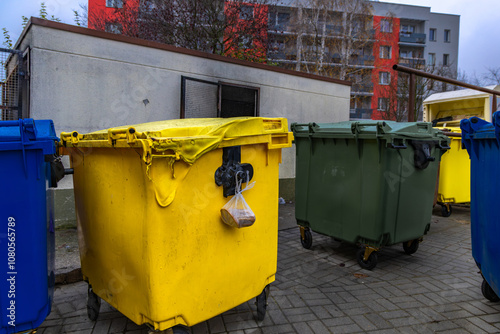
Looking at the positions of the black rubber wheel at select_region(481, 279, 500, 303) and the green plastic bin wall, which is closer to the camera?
the black rubber wheel at select_region(481, 279, 500, 303)

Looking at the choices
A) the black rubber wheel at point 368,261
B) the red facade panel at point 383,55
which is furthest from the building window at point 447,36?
the black rubber wheel at point 368,261

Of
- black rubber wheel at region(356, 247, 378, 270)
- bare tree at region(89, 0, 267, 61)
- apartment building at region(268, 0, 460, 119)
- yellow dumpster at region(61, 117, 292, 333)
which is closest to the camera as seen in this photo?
yellow dumpster at region(61, 117, 292, 333)

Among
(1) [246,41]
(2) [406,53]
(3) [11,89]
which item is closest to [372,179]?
(3) [11,89]

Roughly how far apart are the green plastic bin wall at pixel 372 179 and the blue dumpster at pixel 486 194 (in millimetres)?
629

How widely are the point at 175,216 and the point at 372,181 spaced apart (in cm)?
246

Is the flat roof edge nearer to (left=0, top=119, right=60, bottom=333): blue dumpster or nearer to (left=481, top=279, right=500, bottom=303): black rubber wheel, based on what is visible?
(left=0, top=119, right=60, bottom=333): blue dumpster

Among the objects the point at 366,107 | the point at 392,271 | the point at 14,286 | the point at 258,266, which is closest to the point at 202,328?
the point at 258,266

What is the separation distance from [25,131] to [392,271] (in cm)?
370

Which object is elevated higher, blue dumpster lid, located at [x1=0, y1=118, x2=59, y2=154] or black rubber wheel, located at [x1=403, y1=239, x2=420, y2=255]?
blue dumpster lid, located at [x1=0, y1=118, x2=59, y2=154]

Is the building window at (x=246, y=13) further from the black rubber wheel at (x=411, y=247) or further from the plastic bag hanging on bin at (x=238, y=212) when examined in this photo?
the plastic bag hanging on bin at (x=238, y=212)

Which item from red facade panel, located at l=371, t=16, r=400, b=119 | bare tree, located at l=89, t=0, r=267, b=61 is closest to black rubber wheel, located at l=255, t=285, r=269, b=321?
bare tree, located at l=89, t=0, r=267, b=61

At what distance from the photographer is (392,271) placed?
376 centimetres

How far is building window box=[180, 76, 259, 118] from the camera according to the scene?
5746 mm

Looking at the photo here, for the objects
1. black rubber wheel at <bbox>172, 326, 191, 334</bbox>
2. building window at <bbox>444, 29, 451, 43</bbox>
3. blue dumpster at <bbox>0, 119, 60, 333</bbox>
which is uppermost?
building window at <bbox>444, 29, 451, 43</bbox>
